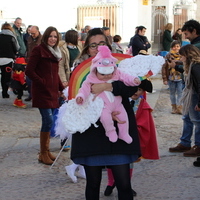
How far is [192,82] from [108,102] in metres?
2.75

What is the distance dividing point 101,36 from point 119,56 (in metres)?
0.43

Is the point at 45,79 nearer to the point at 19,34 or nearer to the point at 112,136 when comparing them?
the point at 112,136

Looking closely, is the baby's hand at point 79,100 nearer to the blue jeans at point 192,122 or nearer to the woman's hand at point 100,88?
the woman's hand at point 100,88

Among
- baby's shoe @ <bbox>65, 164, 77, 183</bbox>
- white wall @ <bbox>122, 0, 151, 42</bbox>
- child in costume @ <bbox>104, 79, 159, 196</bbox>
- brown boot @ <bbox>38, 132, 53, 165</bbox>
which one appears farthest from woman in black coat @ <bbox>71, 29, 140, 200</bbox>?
white wall @ <bbox>122, 0, 151, 42</bbox>

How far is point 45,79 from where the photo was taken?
20.3 feet

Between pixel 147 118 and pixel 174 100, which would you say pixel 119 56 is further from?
pixel 174 100

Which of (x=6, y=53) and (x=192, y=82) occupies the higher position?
(x=6, y=53)

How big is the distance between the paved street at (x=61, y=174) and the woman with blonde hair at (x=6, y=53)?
11.5ft

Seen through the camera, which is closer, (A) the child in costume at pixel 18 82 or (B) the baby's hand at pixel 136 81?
(B) the baby's hand at pixel 136 81

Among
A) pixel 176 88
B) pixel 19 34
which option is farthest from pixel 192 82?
pixel 19 34

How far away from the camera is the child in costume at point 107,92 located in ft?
12.6

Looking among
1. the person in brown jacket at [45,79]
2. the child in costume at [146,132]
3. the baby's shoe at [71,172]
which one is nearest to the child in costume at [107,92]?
the child in costume at [146,132]

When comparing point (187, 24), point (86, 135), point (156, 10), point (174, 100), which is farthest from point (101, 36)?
point (156, 10)

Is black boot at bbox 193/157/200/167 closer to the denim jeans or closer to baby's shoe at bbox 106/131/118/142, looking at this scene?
baby's shoe at bbox 106/131/118/142
